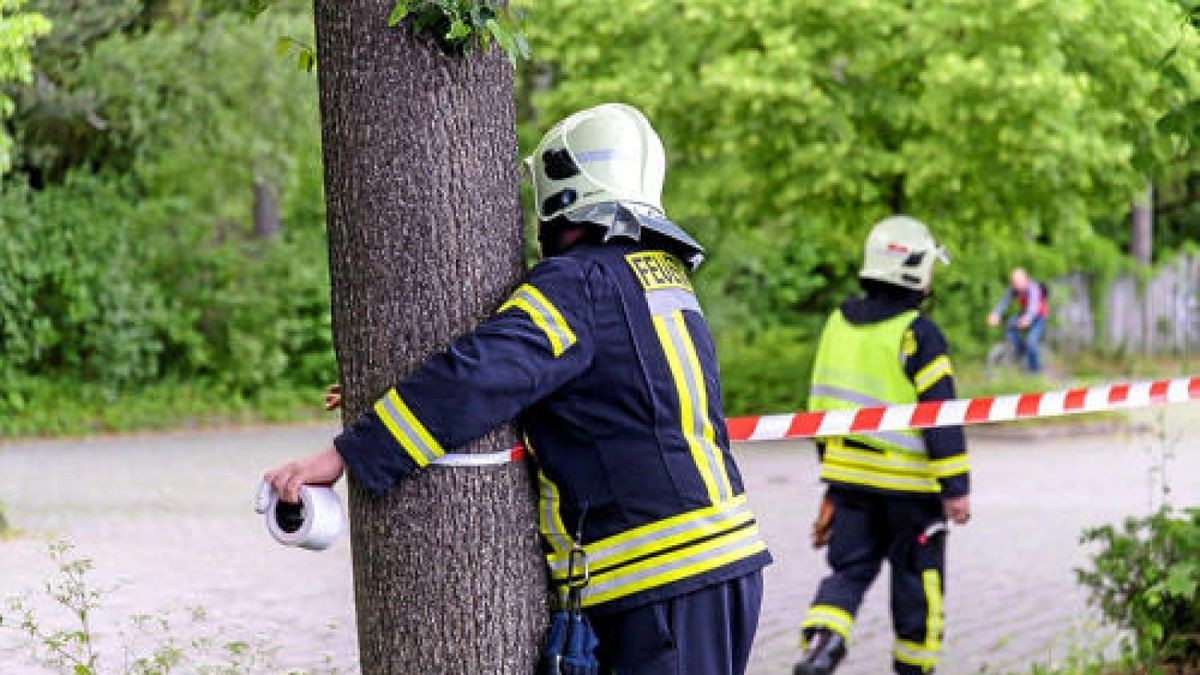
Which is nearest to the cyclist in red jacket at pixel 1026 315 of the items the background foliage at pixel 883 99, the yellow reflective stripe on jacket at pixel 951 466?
the background foliage at pixel 883 99

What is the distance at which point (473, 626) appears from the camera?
3945 millimetres

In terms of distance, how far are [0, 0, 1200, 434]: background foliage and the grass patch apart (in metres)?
0.05

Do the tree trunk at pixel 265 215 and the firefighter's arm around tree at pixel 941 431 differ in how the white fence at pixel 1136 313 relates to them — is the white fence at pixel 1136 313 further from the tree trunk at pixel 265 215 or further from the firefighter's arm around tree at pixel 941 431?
the firefighter's arm around tree at pixel 941 431

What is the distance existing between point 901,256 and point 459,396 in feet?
13.5

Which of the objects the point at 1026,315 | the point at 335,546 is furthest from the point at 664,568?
the point at 1026,315

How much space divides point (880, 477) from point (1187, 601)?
48.0 inches

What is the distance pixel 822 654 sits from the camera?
7473 millimetres

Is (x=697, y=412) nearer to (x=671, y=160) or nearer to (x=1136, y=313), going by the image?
(x=671, y=160)

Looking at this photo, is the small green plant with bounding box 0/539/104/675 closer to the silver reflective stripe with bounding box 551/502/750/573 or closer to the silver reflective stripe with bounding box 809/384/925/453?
the silver reflective stripe with bounding box 551/502/750/573

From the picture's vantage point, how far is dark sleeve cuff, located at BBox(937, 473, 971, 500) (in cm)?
725

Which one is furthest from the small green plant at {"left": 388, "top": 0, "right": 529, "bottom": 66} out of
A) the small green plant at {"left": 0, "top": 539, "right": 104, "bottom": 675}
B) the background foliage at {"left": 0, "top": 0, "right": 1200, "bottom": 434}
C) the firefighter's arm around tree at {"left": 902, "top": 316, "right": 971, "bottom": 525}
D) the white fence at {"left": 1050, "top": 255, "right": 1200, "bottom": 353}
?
the white fence at {"left": 1050, "top": 255, "right": 1200, "bottom": 353}

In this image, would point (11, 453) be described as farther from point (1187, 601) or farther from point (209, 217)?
point (1187, 601)

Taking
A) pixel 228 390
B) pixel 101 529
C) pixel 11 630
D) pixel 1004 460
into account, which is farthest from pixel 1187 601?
pixel 228 390

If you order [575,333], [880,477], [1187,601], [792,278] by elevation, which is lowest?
[1187,601]
